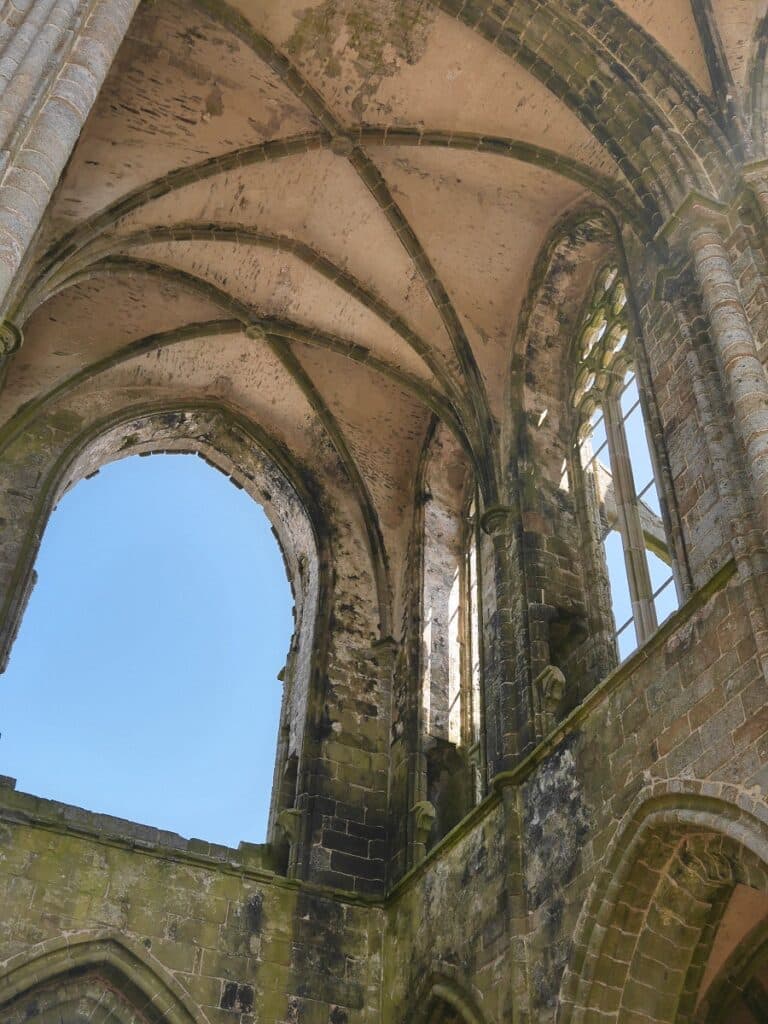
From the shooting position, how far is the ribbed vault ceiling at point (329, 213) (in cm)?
1047

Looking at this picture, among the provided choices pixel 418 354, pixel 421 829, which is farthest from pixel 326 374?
pixel 421 829

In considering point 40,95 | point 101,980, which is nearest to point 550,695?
point 101,980

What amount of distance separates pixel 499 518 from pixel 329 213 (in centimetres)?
348

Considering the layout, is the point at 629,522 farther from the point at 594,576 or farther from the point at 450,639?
the point at 450,639

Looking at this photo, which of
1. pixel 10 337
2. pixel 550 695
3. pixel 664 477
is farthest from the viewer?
pixel 550 695

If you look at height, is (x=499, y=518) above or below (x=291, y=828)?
above

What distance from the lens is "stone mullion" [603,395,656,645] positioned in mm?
9055

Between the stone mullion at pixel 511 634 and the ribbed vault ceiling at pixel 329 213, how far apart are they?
1.13m

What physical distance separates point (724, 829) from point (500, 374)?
20.8 feet

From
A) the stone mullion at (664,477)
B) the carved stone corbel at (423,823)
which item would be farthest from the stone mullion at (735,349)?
the carved stone corbel at (423,823)

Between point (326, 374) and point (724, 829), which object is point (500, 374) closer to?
point (326, 374)

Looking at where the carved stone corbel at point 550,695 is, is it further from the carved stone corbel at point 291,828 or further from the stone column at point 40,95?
the stone column at point 40,95

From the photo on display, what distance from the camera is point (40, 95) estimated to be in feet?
19.1

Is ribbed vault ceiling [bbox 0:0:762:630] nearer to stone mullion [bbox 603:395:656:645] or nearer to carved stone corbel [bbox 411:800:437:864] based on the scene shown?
stone mullion [bbox 603:395:656:645]
